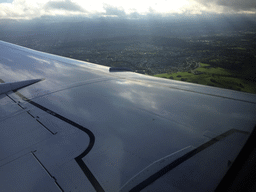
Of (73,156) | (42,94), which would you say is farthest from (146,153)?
(42,94)

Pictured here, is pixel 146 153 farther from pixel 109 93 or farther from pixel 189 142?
pixel 109 93

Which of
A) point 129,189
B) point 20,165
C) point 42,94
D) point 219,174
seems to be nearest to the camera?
point 129,189

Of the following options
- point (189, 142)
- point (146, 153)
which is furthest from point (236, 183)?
point (146, 153)

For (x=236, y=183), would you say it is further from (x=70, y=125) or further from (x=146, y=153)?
(x=70, y=125)

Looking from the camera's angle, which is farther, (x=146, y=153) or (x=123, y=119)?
(x=123, y=119)

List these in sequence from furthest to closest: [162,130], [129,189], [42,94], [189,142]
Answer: [42,94] < [162,130] < [189,142] < [129,189]

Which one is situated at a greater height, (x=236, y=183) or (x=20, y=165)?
(x=236, y=183)
